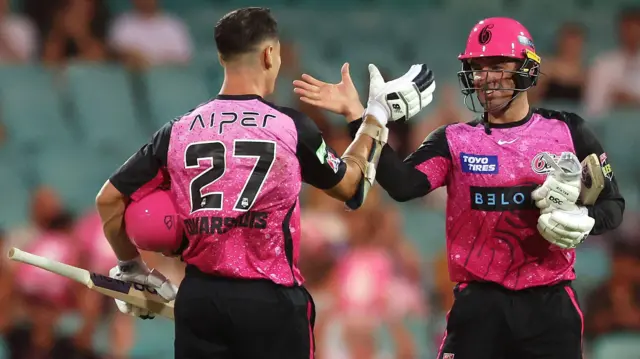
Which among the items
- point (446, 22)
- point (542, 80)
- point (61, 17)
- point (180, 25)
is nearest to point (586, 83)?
point (542, 80)

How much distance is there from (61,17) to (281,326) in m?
6.55

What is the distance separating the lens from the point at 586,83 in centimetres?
1054

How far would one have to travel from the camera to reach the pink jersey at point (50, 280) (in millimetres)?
8164

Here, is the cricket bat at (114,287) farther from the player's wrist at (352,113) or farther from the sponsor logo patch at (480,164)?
the sponsor logo patch at (480,164)

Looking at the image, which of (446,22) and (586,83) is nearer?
(586,83)

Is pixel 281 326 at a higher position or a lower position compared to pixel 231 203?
lower

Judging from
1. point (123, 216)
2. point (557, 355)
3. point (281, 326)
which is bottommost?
point (557, 355)

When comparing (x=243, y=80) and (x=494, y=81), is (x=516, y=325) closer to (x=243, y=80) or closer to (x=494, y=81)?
(x=494, y=81)

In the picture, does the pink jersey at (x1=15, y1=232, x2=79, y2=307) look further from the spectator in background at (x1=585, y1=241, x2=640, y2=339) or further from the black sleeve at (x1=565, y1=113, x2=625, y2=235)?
the black sleeve at (x1=565, y1=113, x2=625, y2=235)

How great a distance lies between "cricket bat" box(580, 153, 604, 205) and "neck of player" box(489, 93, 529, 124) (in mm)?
374

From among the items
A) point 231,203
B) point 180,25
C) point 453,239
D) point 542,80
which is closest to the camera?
point 231,203

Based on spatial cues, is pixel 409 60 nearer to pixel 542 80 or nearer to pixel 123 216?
pixel 542 80

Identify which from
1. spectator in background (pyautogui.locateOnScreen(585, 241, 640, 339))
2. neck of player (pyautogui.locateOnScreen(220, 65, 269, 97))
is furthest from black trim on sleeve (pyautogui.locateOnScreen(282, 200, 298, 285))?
spectator in background (pyautogui.locateOnScreen(585, 241, 640, 339))

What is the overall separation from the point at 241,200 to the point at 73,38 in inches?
247
